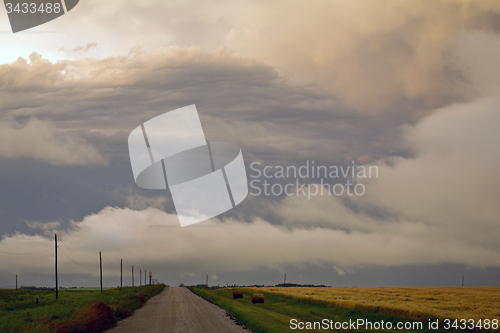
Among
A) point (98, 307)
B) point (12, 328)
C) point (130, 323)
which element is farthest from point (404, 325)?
point (12, 328)

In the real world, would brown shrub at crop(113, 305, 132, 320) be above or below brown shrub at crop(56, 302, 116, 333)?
below

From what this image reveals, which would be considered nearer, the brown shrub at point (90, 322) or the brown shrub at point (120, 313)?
the brown shrub at point (90, 322)

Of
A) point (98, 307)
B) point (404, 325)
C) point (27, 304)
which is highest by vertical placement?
point (98, 307)

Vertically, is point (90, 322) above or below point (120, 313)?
above

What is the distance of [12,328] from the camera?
20141 millimetres

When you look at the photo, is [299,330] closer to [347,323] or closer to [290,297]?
[347,323]

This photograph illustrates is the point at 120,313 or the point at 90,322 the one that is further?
the point at 120,313

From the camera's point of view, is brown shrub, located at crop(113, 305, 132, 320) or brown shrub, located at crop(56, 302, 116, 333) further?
brown shrub, located at crop(113, 305, 132, 320)

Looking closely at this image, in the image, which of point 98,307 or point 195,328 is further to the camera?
point 98,307

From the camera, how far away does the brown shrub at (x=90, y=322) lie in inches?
765

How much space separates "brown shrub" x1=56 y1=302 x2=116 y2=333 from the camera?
63.8 feet

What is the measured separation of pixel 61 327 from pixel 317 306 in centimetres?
2694

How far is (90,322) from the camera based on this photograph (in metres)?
21.5

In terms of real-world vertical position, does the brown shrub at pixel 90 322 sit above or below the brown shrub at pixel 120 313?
above
